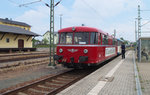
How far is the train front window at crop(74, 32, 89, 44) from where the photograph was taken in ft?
30.8

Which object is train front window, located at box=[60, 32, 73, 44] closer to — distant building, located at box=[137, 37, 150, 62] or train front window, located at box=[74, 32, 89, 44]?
train front window, located at box=[74, 32, 89, 44]

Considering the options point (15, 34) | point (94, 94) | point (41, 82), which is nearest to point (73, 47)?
point (41, 82)

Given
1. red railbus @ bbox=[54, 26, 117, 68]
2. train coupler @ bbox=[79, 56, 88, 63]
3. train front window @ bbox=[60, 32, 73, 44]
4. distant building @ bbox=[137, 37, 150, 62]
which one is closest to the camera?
train coupler @ bbox=[79, 56, 88, 63]

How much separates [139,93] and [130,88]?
2.63 ft

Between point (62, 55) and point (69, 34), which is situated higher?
point (69, 34)

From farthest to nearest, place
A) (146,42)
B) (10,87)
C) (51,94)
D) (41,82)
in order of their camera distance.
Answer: (146,42) < (41,82) < (10,87) < (51,94)

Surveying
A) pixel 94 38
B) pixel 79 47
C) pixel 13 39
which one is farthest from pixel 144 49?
pixel 13 39

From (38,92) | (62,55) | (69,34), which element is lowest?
(38,92)

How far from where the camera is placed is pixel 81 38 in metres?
9.53

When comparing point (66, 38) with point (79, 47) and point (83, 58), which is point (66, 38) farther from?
point (83, 58)

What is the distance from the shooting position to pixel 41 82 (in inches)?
296

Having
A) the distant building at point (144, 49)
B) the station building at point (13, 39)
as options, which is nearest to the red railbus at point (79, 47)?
the distant building at point (144, 49)

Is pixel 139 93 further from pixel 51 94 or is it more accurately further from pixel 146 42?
pixel 146 42

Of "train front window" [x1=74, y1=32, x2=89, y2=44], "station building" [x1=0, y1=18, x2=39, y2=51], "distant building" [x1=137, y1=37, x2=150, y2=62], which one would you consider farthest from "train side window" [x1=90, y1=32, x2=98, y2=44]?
"station building" [x1=0, y1=18, x2=39, y2=51]
